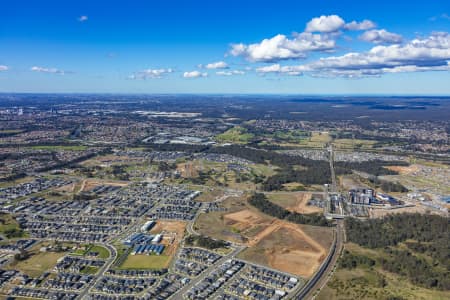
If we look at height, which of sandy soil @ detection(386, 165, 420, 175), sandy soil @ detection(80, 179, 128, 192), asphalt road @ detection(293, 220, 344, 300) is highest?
sandy soil @ detection(386, 165, 420, 175)

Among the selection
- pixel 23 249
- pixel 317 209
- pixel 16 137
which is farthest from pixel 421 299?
pixel 16 137

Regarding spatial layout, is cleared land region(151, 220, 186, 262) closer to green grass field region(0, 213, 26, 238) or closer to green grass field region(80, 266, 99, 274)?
green grass field region(80, 266, 99, 274)

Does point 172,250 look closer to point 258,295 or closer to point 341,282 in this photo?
point 258,295

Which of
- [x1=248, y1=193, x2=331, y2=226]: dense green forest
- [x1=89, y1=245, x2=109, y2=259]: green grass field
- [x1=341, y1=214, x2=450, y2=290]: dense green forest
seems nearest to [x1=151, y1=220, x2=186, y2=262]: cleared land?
[x1=89, y1=245, x2=109, y2=259]: green grass field

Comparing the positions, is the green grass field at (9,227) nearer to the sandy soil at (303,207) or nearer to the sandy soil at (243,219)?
the sandy soil at (243,219)

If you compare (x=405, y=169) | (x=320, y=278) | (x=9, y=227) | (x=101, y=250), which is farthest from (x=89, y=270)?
(x=405, y=169)
